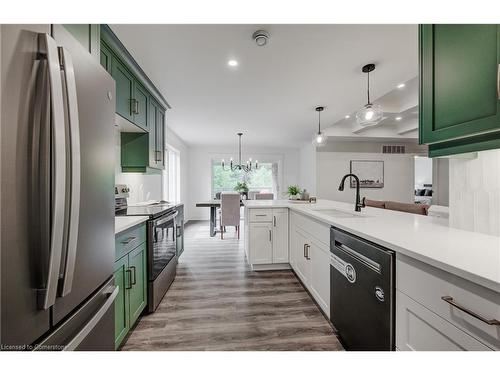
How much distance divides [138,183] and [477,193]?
136 inches

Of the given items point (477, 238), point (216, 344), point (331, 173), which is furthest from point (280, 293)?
point (331, 173)

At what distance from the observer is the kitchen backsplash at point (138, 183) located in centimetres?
250

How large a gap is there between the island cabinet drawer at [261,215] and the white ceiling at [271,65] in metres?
1.66

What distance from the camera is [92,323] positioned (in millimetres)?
829

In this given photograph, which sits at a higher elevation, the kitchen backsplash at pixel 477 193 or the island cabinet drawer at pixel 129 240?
the kitchen backsplash at pixel 477 193

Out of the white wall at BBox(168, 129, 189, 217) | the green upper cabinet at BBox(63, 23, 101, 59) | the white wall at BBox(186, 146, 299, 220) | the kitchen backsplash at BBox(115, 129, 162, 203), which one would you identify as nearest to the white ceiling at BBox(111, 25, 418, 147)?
the green upper cabinet at BBox(63, 23, 101, 59)

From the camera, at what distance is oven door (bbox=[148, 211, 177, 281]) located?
1885 millimetres

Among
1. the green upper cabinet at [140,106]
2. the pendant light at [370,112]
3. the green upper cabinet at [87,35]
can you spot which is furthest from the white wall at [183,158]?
the pendant light at [370,112]

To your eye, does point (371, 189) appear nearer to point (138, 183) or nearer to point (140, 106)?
point (138, 183)

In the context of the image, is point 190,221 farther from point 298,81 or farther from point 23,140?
point 23,140

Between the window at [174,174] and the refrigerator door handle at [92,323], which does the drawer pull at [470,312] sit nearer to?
the refrigerator door handle at [92,323]

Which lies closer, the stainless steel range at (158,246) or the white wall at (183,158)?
the stainless steel range at (158,246)
